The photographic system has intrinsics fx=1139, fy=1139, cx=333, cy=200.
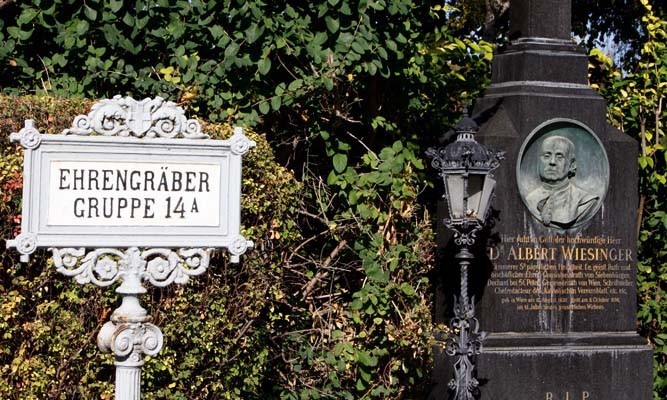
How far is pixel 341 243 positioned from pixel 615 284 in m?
2.32

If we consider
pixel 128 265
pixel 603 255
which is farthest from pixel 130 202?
pixel 603 255

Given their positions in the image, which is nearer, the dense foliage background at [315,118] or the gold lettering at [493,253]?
the gold lettering at [493,253]

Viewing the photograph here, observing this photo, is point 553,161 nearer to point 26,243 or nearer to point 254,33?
point 254,33

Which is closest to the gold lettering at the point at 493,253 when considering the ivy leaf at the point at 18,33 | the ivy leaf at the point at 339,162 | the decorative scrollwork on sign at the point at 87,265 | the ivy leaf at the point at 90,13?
the ivy leaf at the point at 339,162

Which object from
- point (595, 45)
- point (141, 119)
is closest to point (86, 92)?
point (141, 119)

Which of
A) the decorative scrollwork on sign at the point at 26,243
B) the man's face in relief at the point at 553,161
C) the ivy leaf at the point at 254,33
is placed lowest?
the decorative scrollwork on sign at the point at 26,243

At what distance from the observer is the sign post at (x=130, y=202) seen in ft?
16.3

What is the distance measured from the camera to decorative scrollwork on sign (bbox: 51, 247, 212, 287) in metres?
5.00

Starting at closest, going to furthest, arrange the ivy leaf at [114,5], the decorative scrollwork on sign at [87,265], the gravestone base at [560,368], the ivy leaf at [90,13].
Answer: the decorative scrollwork on sign at [87,265] → the gravestone base at [560,368] → the ivy leaf at [114,5] → the ivy leaf at [90,13]

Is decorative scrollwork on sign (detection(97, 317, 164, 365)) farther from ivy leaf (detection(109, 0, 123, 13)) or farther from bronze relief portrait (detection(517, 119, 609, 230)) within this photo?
ivy leaf (detection(109, 0, 123, 13))

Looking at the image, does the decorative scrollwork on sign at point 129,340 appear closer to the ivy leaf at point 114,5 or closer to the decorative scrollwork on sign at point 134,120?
the decorative scrollwork on sign at point 134,120

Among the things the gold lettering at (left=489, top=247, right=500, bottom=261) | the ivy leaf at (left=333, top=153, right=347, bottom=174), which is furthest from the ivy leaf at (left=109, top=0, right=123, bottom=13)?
the gold lettering at (left=489, top=247, right=500, bottom=261)

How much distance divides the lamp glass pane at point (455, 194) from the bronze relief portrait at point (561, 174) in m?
1.12

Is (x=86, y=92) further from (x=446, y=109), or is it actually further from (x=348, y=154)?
(x=446, y=109)
